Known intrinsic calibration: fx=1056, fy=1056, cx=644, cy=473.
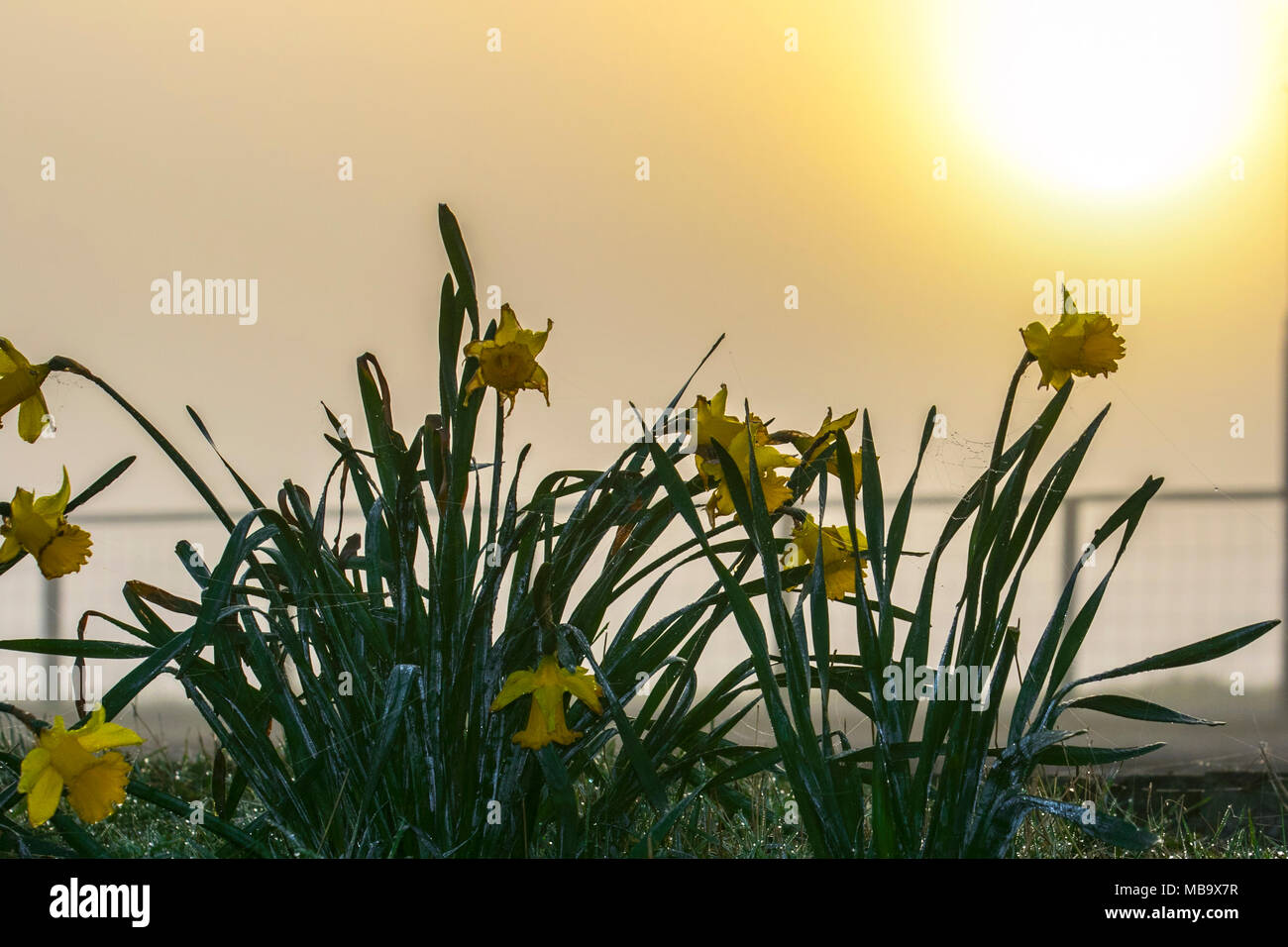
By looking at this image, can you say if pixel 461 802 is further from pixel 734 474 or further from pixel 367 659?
pixel 734 474

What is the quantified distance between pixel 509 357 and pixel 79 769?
0.52 meters

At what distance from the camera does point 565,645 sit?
3.10 ft

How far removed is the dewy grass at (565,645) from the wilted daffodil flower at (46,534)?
57mm

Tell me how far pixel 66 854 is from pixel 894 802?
0.82 metres

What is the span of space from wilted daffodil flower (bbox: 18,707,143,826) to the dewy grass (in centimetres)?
3

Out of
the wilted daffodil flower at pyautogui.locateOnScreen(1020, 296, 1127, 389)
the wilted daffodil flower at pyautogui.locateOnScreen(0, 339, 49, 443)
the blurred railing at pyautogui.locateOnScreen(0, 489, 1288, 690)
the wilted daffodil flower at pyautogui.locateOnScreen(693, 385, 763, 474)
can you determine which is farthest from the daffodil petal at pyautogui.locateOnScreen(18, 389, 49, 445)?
the wilted daffodil flower at pyautogui.locateOnScreen(1020, 296, 1127, 389)

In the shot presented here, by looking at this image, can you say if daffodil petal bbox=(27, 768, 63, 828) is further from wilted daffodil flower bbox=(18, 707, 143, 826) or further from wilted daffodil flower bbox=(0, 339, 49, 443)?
wilted daffodil flower bbox=(0, 339, 49, 443)

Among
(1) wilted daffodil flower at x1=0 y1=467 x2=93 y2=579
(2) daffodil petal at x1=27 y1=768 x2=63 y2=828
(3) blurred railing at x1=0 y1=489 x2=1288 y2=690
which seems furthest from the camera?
(3) blurred railing at x1=0 y1=489 x2=1288 y2=690

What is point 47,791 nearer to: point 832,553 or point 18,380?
point 18,380

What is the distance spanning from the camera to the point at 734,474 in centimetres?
97

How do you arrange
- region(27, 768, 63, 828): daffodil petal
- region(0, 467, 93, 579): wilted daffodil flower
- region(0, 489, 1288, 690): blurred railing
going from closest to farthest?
region(27, 768, 63, 828): daffodil petal < region(0, 467, 93, 579): wilted daffodil flower < region(0, 489, 1288, 690): blurred railing

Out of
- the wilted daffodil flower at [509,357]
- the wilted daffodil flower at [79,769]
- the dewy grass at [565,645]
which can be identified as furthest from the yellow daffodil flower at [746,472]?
the wilted daffodil flower at [79,769]

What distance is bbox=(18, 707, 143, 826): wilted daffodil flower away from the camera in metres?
0.91
